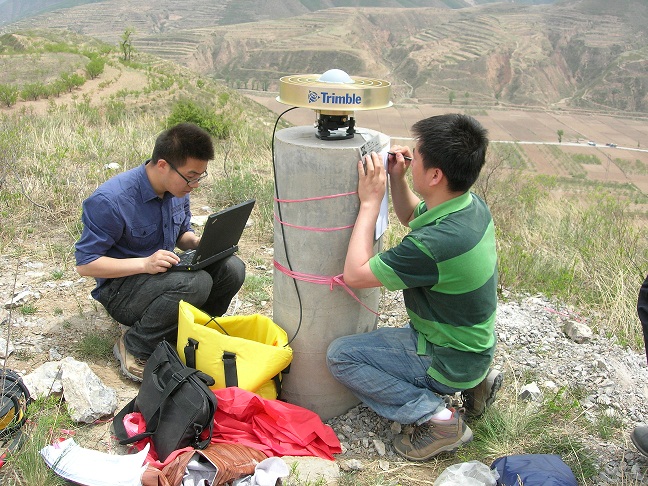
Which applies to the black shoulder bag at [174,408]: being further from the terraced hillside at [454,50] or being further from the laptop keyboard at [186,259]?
the terraced hillside at [454,50]

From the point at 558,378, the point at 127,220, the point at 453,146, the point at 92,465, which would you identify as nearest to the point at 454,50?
the point at 558,378

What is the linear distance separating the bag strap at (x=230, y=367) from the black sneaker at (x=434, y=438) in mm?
866

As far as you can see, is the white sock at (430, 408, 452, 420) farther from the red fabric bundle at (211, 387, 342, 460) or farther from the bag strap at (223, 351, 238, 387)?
the bag strap at (223, 351, 238, 387)

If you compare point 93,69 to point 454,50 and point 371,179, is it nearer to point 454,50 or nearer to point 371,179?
point 371,179

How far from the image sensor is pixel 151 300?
3.11 meters

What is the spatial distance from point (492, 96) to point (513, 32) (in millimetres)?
28886

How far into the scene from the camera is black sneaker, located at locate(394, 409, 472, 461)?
2.71 m

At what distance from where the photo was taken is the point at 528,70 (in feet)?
311

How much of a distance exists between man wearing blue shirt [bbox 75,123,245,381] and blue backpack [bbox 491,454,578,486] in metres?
1.72

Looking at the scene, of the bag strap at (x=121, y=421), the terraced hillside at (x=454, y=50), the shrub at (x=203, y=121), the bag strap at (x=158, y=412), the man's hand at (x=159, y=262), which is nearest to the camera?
the bag strap at (x=158, y=412)

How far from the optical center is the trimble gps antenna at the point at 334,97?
2523 mm

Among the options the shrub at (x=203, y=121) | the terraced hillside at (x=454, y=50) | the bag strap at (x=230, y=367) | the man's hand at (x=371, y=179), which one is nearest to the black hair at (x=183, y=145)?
the man's hand at (x=371, y=179)

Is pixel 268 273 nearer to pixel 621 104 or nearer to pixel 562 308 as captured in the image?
pixel 562 308

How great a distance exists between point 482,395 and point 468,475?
0.49 m
